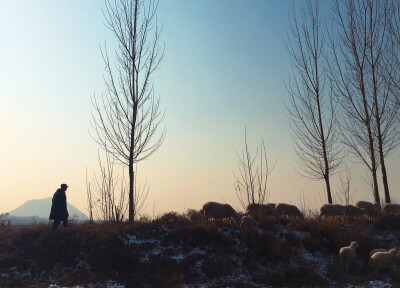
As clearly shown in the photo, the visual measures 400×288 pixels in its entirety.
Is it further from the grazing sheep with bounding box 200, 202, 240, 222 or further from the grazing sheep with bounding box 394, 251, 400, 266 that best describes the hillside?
the grazing sheep with bounding box 200, 202, 240, 222

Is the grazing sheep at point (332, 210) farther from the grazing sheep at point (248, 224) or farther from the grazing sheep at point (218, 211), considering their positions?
the grazing sheep at point (248, 224)

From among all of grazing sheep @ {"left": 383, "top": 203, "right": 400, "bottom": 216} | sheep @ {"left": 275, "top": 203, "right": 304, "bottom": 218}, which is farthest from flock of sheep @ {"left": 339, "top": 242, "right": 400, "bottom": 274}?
sheep @ {"left": 275, "top": 203, "right": 304, "bottom": 218}

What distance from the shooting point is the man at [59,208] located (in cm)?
1379

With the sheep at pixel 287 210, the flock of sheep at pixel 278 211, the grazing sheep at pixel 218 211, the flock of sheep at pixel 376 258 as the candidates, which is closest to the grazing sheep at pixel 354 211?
the flock of sheep at pixel 278 211

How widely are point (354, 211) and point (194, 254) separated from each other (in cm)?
809

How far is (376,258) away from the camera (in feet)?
33.6

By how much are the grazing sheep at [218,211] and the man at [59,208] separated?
5444mm

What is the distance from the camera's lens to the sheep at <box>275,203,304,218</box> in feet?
54.3

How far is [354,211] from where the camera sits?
15750 millimetres

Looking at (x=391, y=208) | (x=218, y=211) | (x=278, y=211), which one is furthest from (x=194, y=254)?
(x=391, y=208)

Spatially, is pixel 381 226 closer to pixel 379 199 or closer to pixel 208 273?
pixel 379 199

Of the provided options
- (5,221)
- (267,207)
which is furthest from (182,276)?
(5,221)

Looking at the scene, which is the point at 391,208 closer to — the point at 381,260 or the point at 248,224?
the point at 381,260

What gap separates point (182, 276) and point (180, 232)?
240cm
